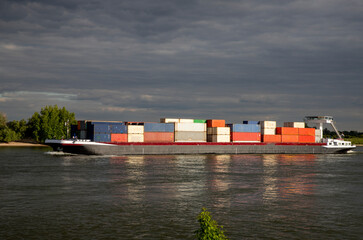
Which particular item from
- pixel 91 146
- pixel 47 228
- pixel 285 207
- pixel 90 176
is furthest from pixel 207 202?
pixel 91 146

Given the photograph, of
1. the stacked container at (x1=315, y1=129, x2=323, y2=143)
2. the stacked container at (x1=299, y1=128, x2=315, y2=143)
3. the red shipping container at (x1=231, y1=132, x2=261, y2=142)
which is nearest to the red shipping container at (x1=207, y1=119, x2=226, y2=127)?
the red shipping container at (x1=231, y1=132, x2=261, y2=142)

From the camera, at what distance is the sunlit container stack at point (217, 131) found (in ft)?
311

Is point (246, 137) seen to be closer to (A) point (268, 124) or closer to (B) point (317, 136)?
(A) point (268, 124)

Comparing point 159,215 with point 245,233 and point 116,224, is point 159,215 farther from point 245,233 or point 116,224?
point 245,233

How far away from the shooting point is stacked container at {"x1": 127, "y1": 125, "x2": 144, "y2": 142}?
85.2 metres

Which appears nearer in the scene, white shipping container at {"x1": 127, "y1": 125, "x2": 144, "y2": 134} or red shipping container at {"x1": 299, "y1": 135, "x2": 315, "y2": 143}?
white shipping container at {"x1": 127, "y1": 125, "x2": 144, "y2": 134}

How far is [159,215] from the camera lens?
2492cm

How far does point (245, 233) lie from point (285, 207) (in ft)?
26.0

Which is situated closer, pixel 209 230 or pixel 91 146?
pixel 209 230

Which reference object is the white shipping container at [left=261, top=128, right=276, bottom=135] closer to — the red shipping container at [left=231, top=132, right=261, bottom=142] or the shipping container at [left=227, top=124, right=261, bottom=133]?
the shipping container at [left=227, top=124, right=261, bottom=133]

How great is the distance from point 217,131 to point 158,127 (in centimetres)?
1491

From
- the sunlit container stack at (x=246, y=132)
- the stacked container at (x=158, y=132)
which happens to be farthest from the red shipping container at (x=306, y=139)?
the stacked container at (x=158, y=132)

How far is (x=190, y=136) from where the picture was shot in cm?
9294

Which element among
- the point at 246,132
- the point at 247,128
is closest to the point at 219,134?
the point at 246,132
